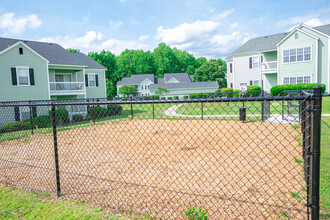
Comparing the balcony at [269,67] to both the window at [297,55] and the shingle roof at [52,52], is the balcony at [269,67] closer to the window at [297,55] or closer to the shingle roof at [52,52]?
the window at [297,55]

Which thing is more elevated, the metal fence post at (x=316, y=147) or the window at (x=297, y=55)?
the window at (x=297, y=55)

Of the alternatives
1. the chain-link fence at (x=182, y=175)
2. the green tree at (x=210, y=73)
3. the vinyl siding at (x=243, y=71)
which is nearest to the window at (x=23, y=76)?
the chain-link fence at (x=182, y=175)

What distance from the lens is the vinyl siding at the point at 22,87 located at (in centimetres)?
1627

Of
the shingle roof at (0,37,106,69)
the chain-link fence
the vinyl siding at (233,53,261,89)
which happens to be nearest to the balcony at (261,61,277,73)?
the vinyl siding at (233,53,261,89)

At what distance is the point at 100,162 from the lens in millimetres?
5676

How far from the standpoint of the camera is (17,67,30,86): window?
1715cm

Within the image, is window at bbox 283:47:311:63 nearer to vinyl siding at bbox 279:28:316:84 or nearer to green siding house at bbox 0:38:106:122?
vinyl siding at bbox 279:28:316:84

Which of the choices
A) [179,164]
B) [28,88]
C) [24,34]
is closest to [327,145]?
[179,164]

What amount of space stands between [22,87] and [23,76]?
2.96 ft

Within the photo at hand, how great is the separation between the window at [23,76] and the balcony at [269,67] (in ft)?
80.0

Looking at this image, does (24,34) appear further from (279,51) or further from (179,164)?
(279,51)

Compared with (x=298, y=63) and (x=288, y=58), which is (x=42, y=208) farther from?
(x=288, y=58)

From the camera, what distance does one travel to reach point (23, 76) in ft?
57.1

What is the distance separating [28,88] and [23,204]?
16997mm
